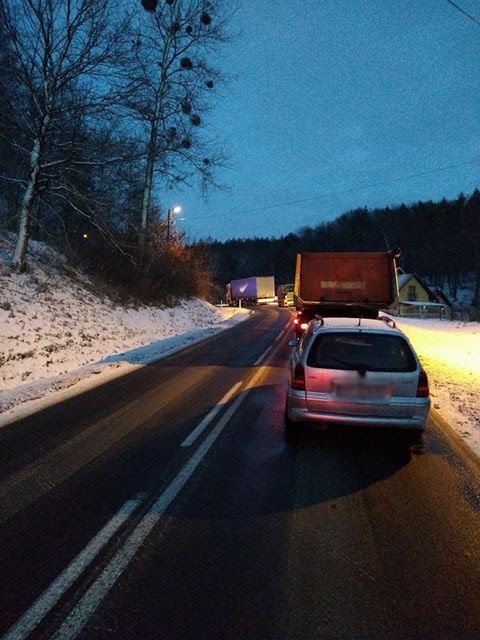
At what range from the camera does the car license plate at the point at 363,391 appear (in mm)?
6191

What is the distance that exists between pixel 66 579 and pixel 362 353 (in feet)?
13.7

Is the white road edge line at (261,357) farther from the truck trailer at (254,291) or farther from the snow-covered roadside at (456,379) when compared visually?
the truck trailer at (254,291)

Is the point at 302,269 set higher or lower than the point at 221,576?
higher

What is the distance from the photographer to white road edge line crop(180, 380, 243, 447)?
6648 millimetres

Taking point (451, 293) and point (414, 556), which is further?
point (451, 293)

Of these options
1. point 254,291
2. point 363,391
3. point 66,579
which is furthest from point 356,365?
point 254,291

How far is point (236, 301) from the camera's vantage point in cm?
7188

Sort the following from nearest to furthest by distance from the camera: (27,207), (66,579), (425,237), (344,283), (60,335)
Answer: (66,579) < (60,335) < (344,283) < (27,207) < (425,237)

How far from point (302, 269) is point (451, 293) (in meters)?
95.9

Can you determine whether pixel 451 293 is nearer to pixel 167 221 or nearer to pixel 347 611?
pixel 167 221

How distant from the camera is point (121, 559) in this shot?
3.74 metres

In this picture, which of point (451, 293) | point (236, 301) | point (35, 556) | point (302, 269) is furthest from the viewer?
point (451, 293)

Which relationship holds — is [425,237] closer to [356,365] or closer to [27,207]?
[27,207]

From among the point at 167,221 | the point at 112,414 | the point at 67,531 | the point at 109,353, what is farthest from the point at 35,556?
the point at 167,221
